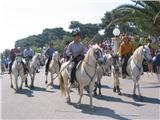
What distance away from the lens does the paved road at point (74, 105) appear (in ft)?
43.0

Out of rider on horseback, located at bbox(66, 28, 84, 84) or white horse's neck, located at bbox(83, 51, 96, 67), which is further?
rider on horseback, located at bbox(66, 28, 84, 84)

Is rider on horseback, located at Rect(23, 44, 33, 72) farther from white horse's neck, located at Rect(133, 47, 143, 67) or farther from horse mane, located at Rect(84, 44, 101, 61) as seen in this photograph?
horse mane, located at Rect(84, 44, 101, 61)

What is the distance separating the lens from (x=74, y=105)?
49.2 ft

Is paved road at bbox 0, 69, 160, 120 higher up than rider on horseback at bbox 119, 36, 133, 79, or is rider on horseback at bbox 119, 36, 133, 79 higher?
rider on horseback at bbox 119, 36, 133, 79

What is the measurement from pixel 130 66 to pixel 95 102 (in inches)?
98.8

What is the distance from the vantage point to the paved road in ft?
43.0

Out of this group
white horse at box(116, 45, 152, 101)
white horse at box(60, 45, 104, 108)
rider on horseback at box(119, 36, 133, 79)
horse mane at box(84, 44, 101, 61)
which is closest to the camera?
horse mane at box(84, 44, 101, 61)

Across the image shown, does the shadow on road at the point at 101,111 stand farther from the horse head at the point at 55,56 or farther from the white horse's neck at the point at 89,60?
the horse head at the point at 55,56

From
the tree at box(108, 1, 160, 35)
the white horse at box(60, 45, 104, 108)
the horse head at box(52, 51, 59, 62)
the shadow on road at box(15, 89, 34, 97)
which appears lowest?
the shadow on road at box(15, 89, 34, 97)

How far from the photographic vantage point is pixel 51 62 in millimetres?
22188

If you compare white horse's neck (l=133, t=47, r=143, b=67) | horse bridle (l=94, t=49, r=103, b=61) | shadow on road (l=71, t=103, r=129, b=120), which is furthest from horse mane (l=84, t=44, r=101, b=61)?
white horse's neck (l=133, t=47, r=143, b=67)

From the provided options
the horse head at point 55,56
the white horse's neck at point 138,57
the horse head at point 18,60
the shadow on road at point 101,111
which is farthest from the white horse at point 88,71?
the horse head at point 55,56

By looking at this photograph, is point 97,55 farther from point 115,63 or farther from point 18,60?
point 18,60

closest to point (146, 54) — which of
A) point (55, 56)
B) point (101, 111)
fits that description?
point (101, 111)
